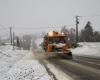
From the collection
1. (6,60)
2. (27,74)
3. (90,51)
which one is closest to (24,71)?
(27,74)

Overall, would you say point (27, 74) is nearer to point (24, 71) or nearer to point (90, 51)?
point (24, 71)

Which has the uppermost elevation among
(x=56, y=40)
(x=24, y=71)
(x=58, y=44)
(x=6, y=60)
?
(x=56, y=40)

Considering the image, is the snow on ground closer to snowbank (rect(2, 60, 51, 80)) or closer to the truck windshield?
the truck windshield

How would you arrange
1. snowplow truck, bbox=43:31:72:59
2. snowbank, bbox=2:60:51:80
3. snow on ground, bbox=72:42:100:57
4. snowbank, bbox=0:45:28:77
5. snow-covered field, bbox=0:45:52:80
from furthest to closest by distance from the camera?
1. snow on ground, bbox=72:42:100:57
2. snowplow truck, bbox=43:31:72:59
3. snowbank, bbox=0:45:28:77
4. snow-covered field, bbox=0:45:52:80
5. snowbank, bbox=2:60:51:80

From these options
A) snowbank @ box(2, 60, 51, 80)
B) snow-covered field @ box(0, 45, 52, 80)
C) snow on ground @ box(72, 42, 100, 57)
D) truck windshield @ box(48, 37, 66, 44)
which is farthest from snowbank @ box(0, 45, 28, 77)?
snow on ground @ box(72, 42, 100, 57)

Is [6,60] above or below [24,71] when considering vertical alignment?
below

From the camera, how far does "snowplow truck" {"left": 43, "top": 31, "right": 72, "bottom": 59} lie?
2759 centimetres

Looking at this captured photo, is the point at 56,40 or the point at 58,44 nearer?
the point at 58,44

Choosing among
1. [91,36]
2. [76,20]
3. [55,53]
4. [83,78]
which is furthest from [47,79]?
[91,36]

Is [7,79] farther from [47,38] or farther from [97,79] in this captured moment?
[47,38]

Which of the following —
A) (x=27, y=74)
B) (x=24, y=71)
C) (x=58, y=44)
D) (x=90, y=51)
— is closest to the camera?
(x=27, y=74)

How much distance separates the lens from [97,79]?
34.8 ft

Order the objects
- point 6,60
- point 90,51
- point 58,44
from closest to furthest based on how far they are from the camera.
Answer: point 58,44
point 6,60
point 90,51

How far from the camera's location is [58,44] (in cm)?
2809
